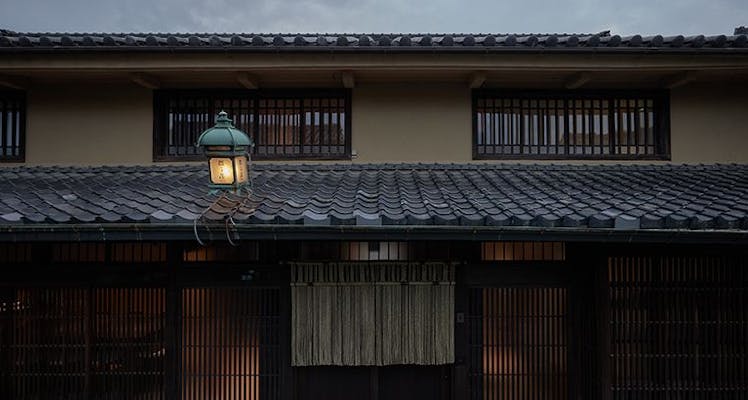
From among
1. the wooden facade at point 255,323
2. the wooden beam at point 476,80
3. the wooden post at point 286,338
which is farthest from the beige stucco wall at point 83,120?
the wooden beam at point 476,80

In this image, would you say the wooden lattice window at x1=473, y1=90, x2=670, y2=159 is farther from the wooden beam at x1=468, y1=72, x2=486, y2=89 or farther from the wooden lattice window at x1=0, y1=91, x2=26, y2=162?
the wooden lattice window at x1=0, y1=91, x2=26, y2=162

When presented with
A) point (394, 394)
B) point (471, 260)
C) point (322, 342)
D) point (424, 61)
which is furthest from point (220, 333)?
point (424, 61)

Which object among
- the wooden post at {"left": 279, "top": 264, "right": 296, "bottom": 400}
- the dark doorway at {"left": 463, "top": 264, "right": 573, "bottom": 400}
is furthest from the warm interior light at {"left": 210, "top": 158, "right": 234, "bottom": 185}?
the dark doorway at {"left": 463, "top": 264, "right": 573, "bottom": 400}

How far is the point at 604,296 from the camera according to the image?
6527mm

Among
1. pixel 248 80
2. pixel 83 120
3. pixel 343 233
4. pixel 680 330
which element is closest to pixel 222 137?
pixel 343 233

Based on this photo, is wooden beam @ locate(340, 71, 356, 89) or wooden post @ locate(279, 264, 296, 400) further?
wooden beam @ locate(340, 71, 356, 89)

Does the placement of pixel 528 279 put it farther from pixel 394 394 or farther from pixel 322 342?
pixel 322 342

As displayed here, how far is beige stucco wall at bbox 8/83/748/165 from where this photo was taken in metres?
8.04

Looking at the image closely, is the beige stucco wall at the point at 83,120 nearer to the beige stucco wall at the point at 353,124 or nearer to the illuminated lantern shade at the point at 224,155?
the beige stucco wall at the point at 353,124

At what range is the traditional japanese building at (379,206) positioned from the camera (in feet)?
21.3

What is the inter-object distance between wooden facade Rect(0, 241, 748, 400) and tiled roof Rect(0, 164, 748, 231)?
0.88 m

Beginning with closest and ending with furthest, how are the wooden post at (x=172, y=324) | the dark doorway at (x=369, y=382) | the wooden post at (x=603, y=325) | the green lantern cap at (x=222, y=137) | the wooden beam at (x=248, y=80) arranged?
the green lantern cap at (x=222, y=137) → the wooden post at (x=603, y=325) → the wooden post at (x=172, y=324) → the dark doorway at (x=369, y=382) → the wooden beam at (x=248, y=80)

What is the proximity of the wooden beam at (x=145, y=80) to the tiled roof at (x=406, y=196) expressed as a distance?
1.32 metres

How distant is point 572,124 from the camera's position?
26.7 feet
